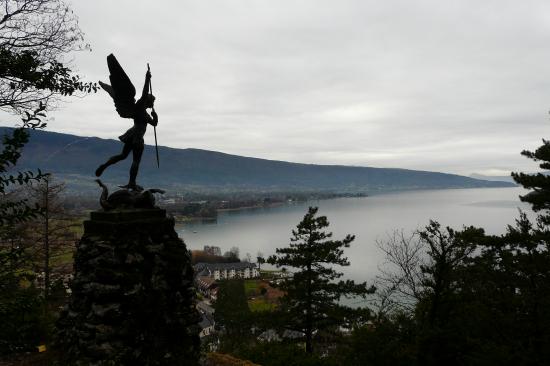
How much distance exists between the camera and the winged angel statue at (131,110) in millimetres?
8281

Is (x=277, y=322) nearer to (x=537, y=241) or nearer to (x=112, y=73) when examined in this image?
(x=537, y=241)

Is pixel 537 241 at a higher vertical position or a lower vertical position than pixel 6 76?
lower

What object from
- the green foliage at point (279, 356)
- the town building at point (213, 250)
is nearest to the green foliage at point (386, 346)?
the green foliage at point (279, 356)

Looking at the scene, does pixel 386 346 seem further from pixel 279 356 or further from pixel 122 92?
pixel 122 92

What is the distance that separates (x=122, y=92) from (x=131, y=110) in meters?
0.44

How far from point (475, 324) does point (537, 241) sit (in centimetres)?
382

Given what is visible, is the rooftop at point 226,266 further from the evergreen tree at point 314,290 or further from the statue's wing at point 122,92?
the statue's wing at point 122,92

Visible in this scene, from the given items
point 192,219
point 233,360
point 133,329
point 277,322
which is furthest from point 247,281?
point 192,219

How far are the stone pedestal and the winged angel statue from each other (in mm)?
1293

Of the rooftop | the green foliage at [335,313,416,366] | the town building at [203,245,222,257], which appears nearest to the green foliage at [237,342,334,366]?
the green foliage at [335,313,416,366]

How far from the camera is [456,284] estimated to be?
12.8 m

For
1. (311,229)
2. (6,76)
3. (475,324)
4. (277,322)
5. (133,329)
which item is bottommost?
(277,322)

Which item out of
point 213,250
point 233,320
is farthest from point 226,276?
point 233,320

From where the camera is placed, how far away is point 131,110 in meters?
8.46
